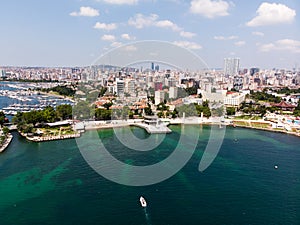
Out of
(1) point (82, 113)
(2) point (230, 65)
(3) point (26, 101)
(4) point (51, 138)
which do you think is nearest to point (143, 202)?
(4) point (51, 138)

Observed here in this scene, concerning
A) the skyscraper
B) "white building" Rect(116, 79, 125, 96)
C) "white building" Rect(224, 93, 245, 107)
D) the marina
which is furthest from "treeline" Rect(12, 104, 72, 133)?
the skyscraper

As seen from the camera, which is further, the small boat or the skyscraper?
the skyscraper

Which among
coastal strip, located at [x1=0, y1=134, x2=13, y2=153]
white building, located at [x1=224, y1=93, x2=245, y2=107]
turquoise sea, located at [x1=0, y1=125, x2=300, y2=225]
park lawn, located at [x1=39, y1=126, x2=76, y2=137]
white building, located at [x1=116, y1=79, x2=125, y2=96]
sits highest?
white building, located at [x1=116, y1=79, x2=125, y2=96]

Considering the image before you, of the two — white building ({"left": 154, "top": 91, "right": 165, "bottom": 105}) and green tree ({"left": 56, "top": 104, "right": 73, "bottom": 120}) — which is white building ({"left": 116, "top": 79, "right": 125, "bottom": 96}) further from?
green tree ({"left": 56, "top": 104, "right": 73, "bottom": 120})

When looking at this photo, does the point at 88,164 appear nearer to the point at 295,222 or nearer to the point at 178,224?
the point at 178,224

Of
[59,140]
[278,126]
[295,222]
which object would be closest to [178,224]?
[295,222]
